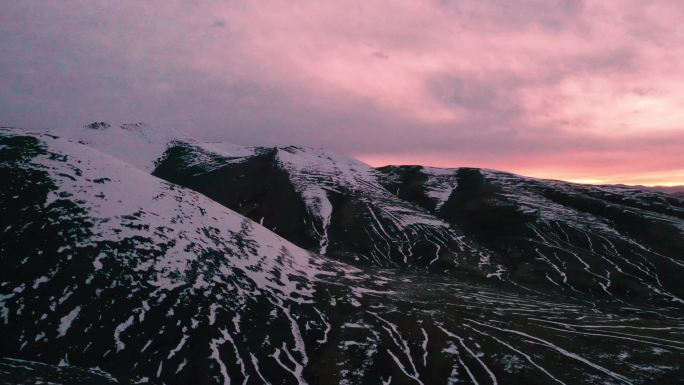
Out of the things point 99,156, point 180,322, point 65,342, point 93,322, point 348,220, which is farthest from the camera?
point 348,220

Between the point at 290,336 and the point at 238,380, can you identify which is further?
the point at 290,336

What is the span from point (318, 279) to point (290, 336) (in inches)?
1076

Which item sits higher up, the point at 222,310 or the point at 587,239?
the point at 587,239

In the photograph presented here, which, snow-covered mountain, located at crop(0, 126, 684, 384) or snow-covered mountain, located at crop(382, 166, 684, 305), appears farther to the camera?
snow-covered mountain, located at crop(382, 166, 684, 305)

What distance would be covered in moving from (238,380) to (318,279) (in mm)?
38890

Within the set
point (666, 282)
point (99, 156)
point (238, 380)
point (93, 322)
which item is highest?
point (99, 156)

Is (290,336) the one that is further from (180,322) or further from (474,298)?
(474,298)

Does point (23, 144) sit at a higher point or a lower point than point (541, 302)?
higher

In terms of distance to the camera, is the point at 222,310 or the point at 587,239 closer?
the point at 222,310

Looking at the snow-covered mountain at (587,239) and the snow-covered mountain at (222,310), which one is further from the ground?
the snow-covered mountain at (587,239)

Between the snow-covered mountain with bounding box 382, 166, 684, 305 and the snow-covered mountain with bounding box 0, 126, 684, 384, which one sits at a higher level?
the snow-covered mountain with bounding box 382, 166, 684, 305

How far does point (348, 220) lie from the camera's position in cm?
17225

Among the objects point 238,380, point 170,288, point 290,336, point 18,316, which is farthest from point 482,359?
point 18,316

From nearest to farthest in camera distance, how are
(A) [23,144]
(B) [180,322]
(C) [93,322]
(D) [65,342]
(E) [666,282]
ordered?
(D) [65,342], (C) [93,322], (B) [180,322], (A) [23,144], (E) [666,282]
